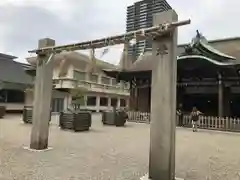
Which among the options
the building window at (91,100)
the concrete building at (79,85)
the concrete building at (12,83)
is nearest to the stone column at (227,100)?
the concrete building at (79,85)

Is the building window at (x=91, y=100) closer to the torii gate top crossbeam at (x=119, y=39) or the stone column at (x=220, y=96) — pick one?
the stone column at (x=220, y=96)

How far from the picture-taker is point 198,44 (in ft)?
63.1

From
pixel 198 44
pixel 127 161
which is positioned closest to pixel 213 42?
pixel 198 44

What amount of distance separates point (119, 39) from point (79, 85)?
2729 cm

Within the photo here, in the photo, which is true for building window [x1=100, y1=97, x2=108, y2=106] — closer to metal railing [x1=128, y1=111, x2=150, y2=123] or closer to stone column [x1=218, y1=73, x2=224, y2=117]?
metal railing [x1=128, y1=111, x2=150, y2=123]

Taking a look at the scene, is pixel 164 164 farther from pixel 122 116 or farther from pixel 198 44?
pixel 198 44

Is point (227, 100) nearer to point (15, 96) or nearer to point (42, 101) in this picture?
point (42, 101)

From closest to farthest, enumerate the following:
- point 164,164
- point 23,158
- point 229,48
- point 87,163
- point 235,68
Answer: point 164,164, point 87,163, point 23,158, point 235,68, point 229,48

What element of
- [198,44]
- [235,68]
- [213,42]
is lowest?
[235,68]

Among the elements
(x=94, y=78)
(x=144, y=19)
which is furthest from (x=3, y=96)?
(x=144, y=19)

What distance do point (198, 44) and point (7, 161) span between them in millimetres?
16544

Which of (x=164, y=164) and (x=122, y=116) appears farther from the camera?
(x=122, y=116)

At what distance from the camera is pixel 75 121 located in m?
13.0

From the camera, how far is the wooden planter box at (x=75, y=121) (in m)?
13.0
